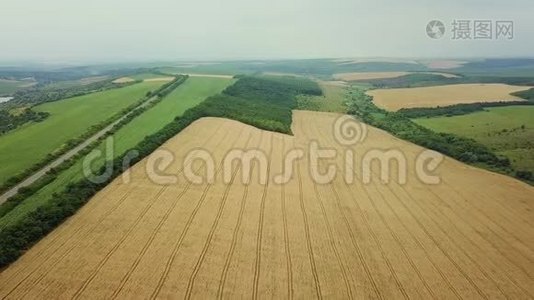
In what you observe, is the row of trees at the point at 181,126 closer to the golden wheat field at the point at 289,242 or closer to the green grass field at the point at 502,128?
the golden wheat field at the point at 289,242

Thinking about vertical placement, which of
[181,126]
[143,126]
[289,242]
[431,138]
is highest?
[181,126]

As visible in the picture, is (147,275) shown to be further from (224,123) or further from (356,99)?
(356,99)

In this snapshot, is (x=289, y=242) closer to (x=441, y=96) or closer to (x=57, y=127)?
(x=57, y=127)

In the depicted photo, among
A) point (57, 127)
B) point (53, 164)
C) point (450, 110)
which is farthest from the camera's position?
point (450, 110)

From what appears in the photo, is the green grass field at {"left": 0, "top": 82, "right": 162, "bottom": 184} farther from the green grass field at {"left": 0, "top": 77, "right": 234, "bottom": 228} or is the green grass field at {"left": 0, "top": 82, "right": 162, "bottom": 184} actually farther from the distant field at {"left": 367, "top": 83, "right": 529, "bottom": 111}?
the distant field at {"left": 367, "top": 83, "right": 529, "bottom": 111}

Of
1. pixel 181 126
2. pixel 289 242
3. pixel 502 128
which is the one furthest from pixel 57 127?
pixel 502 128

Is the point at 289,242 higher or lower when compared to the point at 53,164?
lower

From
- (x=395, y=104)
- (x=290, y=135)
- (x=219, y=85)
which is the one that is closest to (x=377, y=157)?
(x=290, y=135)
